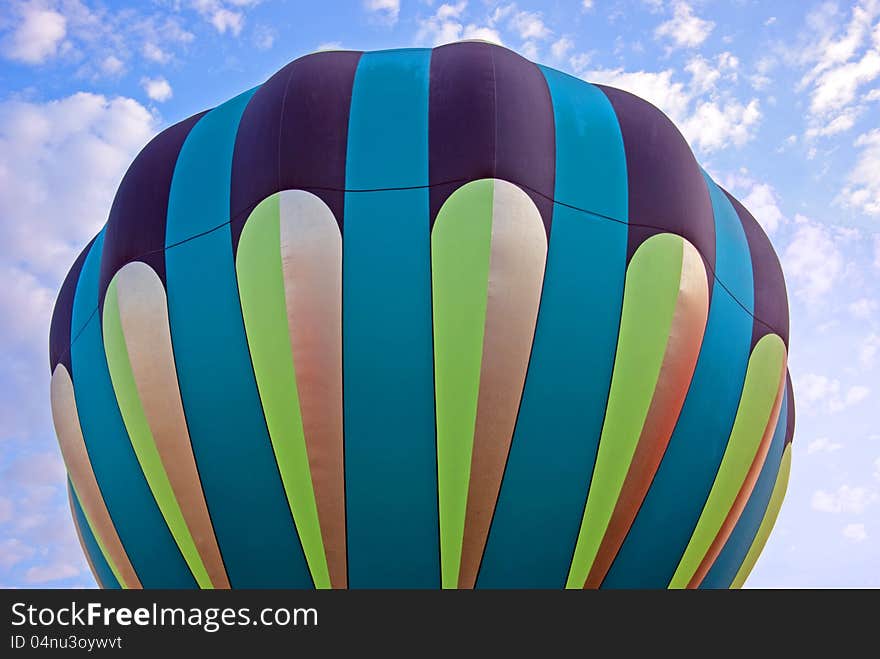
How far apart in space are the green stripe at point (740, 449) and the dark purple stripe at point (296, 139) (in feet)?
9.84

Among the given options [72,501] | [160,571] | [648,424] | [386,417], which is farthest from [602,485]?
[72,501]

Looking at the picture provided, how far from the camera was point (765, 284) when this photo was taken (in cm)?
711

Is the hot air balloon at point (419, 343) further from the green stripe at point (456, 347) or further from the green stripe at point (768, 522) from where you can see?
the green stripe at point (768, 522)

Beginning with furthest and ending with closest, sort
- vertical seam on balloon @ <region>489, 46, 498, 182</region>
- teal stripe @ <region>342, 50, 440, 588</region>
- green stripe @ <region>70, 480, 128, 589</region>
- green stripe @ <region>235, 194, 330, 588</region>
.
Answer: green stripe @ <region>70, 480, 128, 589</region>, vertical seam on balloon @ <region>489, 46, 498, 182</region>, green stripe @ <region>235, 194, 330, 588</region>, teal stripe @ <region>342, 50, 440, 588</region>

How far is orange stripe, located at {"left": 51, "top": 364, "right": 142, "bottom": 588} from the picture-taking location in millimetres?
6613

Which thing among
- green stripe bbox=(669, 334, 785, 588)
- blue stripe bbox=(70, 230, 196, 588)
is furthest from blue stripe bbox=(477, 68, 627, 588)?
blue stripe bbox=(70, 230, 196, 588)

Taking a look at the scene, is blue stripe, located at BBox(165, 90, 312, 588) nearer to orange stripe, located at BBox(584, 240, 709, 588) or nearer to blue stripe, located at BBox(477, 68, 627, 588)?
blue stripe, located at BBox(477, 68, 627, 588)

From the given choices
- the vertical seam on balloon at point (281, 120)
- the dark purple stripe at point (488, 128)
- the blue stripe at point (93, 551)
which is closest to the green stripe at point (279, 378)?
the vertical seam on balloon at point (281, 120)

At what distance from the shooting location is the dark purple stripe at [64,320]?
709 centimetres

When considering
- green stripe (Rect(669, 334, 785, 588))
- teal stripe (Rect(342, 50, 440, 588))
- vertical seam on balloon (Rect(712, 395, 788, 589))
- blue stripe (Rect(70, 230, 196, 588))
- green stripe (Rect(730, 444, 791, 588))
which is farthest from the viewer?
green stripe (Rect(730, 444, 791, 588))

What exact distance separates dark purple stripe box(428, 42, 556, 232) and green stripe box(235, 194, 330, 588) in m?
1.01

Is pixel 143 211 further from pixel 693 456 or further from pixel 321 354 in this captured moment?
pixel 693 456

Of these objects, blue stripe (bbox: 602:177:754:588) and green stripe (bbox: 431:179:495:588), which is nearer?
green stripe (bbox: 431:179:495:588)

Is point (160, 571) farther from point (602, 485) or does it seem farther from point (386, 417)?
point (602, 485)
